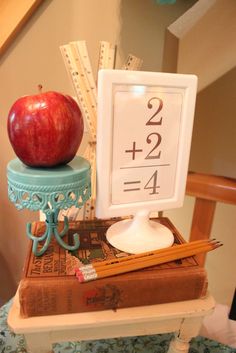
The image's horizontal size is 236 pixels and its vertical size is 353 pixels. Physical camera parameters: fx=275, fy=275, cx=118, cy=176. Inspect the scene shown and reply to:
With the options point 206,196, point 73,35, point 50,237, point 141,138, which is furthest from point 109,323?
point 73,35

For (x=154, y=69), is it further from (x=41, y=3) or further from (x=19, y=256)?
(x=19, y=256)

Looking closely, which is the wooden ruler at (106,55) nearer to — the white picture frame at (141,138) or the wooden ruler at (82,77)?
the wooden ruler at (82,77)

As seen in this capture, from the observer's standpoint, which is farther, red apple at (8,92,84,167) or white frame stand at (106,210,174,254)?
white frame stand at (106,210,174,254)

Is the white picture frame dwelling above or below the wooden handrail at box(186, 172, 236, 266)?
above

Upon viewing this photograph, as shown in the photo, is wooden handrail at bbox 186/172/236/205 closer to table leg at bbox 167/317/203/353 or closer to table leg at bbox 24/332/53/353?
table leg at bbox 167/317/203/353

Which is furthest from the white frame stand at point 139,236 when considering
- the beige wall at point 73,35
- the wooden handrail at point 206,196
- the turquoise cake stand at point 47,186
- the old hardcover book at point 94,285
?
the beige wall at point 73,35

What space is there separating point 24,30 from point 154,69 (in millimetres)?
424

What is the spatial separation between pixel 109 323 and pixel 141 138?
31 centimetres

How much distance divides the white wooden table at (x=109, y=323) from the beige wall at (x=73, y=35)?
0.69 m

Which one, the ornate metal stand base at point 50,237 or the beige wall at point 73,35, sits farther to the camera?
the beige wall at point 73,35

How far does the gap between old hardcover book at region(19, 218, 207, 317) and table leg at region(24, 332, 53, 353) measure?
0.04 m

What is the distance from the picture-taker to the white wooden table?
434mm

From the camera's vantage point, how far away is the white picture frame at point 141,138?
1.47 ft

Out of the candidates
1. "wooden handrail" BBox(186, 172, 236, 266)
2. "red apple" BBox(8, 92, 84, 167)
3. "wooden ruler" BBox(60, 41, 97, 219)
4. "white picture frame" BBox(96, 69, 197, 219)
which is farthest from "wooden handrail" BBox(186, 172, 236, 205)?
"red apple" BBox(8, 92, 84, 167)
